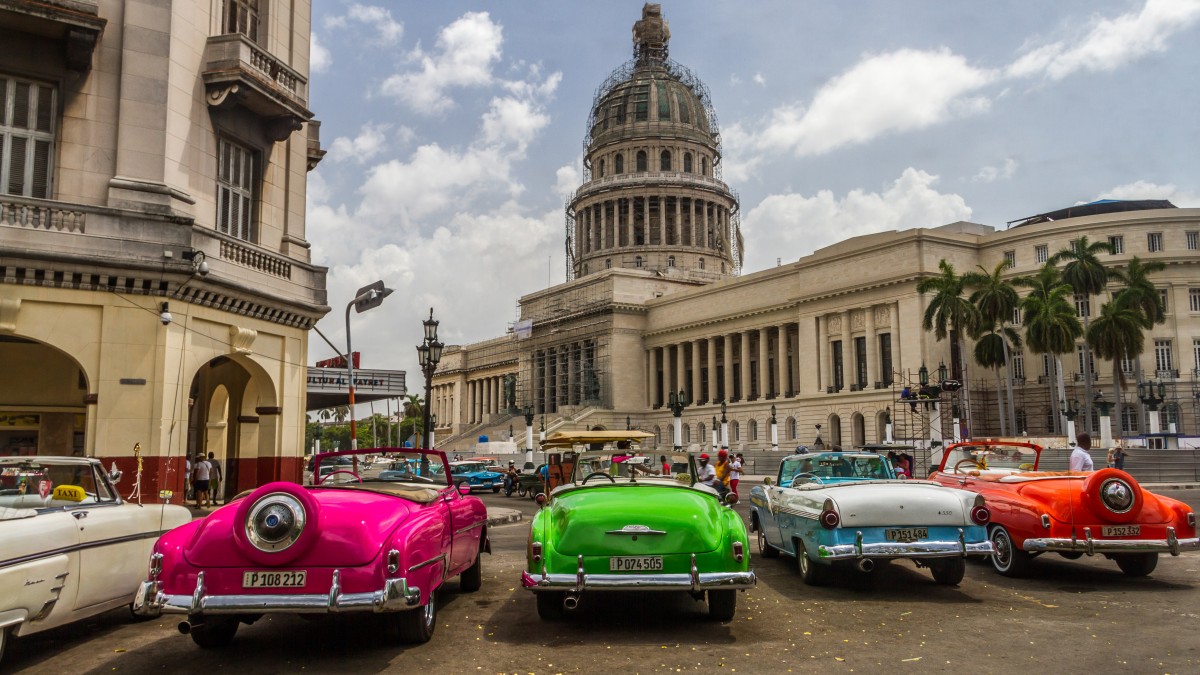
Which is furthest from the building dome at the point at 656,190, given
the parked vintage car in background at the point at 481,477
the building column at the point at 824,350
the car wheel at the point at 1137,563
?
the car wheel at the point at 1137,563

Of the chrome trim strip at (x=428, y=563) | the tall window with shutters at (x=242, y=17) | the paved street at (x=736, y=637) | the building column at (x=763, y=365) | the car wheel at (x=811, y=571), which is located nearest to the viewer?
the paved street at (x=736, y=637)

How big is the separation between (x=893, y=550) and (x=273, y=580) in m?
6.14

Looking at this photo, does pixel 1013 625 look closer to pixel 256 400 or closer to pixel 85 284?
pixel 85 284

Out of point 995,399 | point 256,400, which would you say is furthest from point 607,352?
point 256,400

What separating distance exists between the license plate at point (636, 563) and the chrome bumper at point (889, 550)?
108 inches

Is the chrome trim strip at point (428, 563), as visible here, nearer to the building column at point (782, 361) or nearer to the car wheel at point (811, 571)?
the car wheel at point (811, 571)

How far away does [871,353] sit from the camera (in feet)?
195

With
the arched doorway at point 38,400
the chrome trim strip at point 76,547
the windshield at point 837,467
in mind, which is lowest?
the chrome trim strip at point 76,547

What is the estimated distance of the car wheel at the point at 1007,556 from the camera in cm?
1089

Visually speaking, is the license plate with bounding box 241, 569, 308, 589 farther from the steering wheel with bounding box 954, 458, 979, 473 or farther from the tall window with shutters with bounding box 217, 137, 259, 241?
the tall window with shutters with bounding box 217, 137, 259, 241

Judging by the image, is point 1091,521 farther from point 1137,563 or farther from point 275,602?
point 275,602

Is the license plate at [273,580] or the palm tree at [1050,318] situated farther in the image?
the palm tree at [1050,318]

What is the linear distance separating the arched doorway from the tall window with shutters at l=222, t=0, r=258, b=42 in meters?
7.11

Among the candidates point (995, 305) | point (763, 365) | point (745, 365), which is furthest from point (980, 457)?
point (745, 365)
